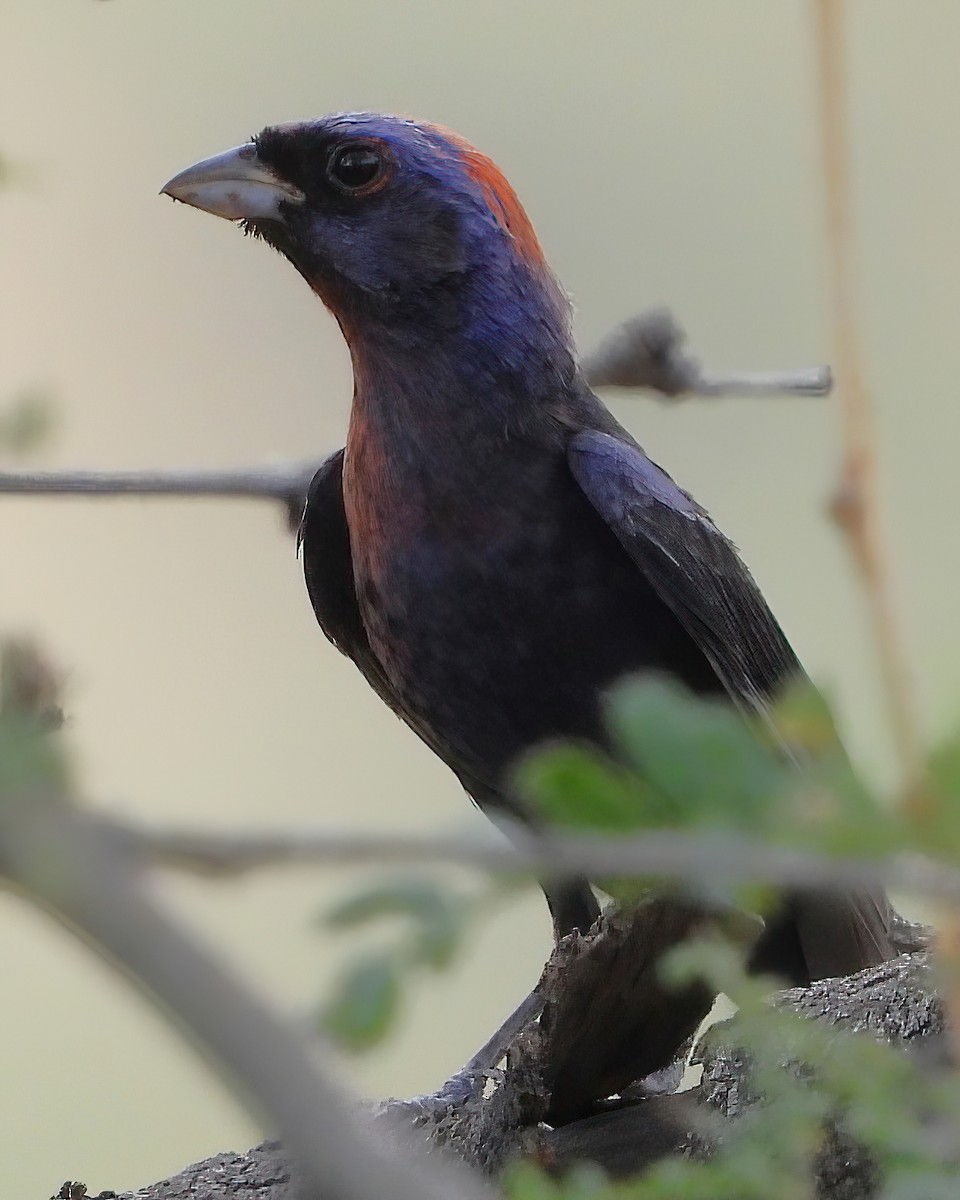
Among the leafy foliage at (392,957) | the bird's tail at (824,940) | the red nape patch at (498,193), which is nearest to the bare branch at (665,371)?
the red nape patch at (498,193)

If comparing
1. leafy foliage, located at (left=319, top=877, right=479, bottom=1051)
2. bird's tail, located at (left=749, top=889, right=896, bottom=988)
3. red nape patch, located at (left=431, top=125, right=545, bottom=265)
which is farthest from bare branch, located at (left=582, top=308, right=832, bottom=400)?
leafy foliage, located at (left=319, top=877, right=479, bottom=1051)

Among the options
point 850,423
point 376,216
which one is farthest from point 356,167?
point 850,423

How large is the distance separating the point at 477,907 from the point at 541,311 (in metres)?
1.28

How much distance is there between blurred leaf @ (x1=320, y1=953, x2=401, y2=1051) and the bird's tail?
3.72 ft

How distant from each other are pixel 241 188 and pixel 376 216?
6.3 inches

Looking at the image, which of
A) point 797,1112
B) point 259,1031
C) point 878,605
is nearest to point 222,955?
point 259,1031

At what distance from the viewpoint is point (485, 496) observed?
1504 mm

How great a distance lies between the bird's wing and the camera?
1.48m

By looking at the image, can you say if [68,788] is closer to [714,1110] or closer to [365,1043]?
[365,1043]

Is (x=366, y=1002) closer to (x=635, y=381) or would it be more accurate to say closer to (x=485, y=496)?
(x=485, y=496)

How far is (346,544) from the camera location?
1762 millimetres

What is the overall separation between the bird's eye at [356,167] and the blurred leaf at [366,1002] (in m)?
1.29

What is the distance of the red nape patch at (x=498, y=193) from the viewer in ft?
5.33

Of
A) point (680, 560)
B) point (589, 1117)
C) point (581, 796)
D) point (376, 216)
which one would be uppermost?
point (376, 216)
